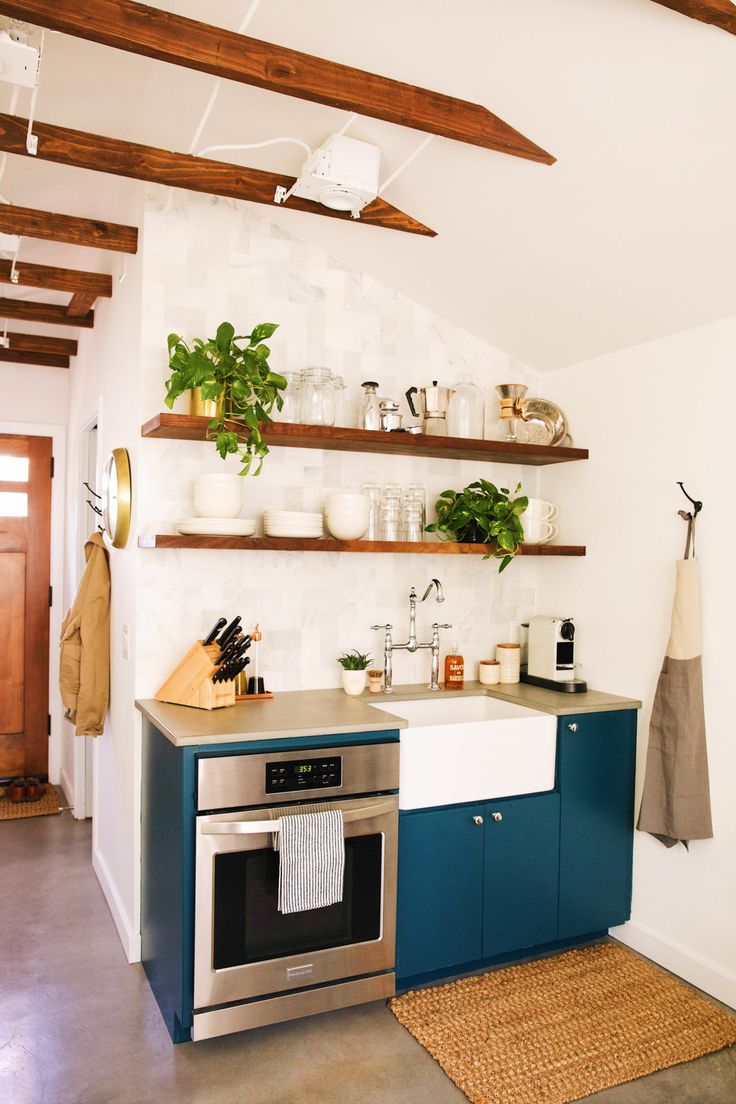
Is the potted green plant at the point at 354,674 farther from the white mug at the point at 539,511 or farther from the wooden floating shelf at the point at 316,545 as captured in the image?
the white mug at the point at 539,511

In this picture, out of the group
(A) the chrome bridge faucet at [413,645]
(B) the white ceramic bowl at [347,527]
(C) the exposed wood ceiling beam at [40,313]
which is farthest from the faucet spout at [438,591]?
(C) the exposed wood ceiling beam at [40,313]

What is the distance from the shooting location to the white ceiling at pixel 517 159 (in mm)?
1992

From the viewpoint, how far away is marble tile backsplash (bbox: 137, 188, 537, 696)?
9.59ft

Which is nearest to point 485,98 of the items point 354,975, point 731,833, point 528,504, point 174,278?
point 174,278

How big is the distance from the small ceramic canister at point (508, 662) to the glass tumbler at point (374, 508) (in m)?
0.78

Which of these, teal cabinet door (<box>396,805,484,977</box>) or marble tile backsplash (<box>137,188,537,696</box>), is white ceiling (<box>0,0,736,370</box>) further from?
teal cabinet door (<box>396,805,484,977</box>)

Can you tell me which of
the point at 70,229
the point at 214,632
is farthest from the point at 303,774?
the point at 70,229

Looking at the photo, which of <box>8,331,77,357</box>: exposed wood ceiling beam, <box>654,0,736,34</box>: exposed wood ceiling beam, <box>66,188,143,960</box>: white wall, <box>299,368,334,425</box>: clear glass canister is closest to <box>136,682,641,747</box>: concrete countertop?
<box>66,188,143,960</box>: white wall

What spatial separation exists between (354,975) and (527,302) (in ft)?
8.20

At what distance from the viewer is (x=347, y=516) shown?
299 cm

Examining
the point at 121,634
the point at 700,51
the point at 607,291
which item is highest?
the point at 700,51

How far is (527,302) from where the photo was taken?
3.19m

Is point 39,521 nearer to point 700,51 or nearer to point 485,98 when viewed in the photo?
point 485,98

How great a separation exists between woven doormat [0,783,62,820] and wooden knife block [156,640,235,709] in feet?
7.07
